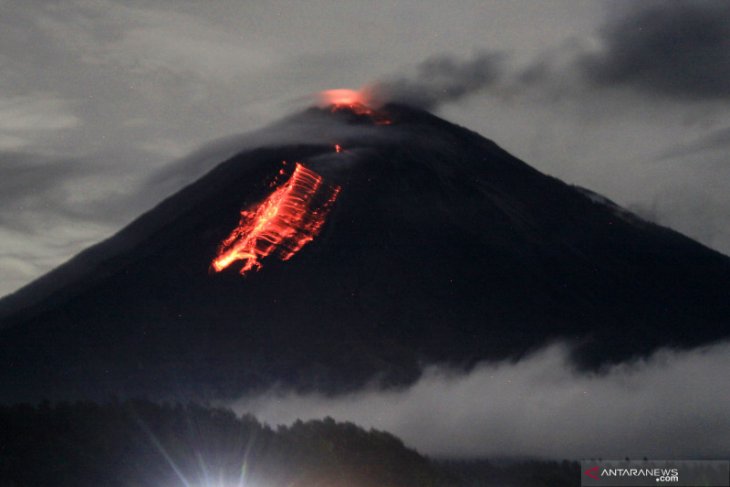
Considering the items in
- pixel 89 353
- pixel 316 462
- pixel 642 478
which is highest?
pixel 89 353

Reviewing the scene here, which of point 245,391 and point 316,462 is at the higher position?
point 245,391

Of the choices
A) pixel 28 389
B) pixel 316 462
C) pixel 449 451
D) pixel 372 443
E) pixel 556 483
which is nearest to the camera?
pixel 316 462

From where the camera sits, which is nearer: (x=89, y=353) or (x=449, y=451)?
(x=449, y=451)

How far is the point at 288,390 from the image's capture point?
606 feet

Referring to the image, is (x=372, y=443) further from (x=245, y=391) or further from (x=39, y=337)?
(x=39, y=337)

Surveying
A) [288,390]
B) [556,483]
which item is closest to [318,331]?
[288,390]

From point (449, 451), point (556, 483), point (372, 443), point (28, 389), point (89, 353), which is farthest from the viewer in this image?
point (89, 353)

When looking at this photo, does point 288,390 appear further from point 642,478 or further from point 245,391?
point 642,478

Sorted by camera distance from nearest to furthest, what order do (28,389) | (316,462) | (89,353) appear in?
(316,462) → (28,389) → (89,353)

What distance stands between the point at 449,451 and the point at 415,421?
2540cm

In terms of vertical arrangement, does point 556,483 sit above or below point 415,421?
below

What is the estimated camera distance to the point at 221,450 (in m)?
105

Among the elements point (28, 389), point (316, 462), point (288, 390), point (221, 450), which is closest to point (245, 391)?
point (288, 390)

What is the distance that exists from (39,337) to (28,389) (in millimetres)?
20709
